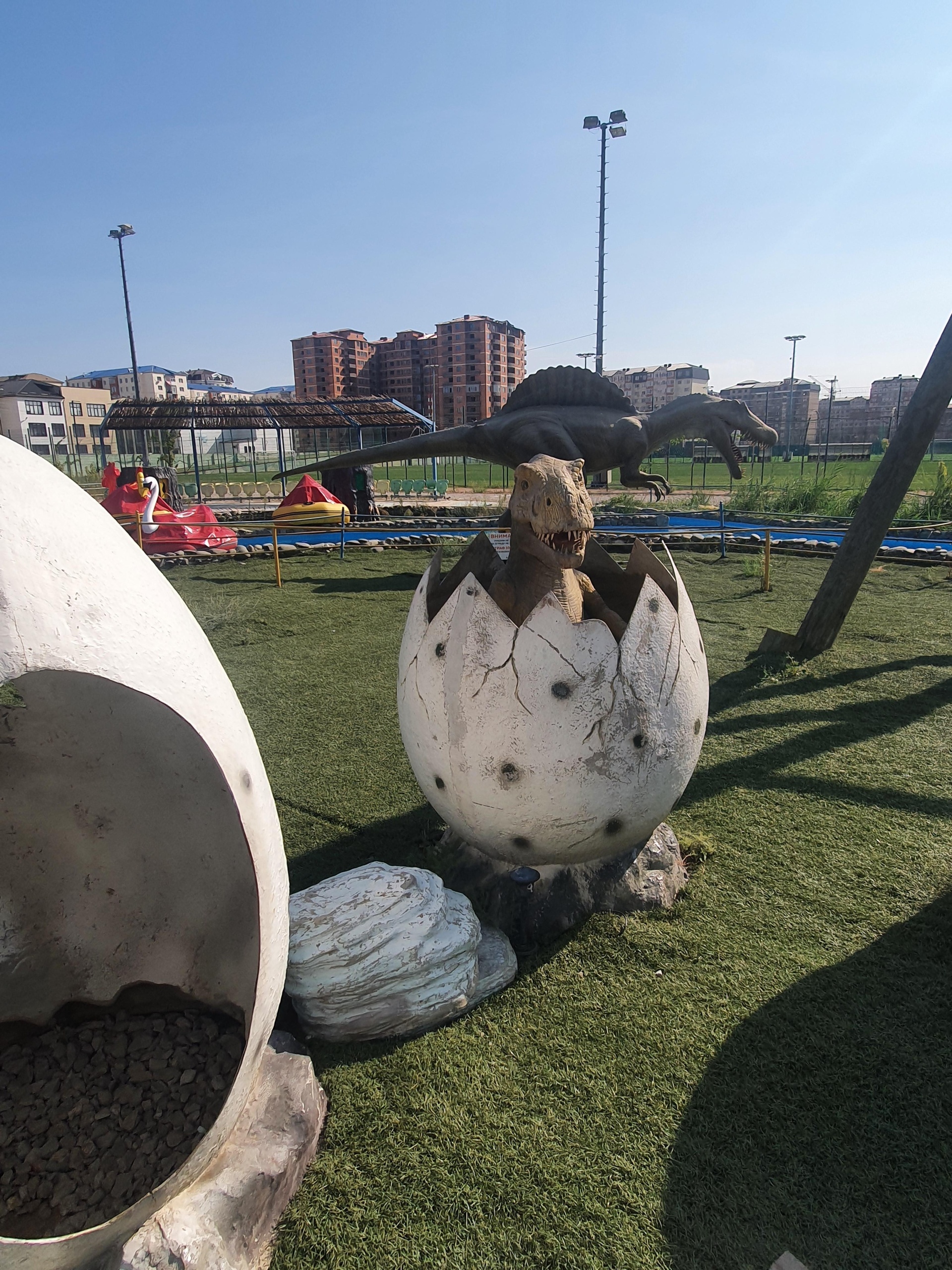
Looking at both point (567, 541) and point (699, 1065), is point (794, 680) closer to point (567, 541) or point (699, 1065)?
point (567, 541)

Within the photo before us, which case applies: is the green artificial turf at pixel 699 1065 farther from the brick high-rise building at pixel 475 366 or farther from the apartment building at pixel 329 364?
the apartment building at pixel 329 364

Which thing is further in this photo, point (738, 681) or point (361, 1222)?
point (738, 681)

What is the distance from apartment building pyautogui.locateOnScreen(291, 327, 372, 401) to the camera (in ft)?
257

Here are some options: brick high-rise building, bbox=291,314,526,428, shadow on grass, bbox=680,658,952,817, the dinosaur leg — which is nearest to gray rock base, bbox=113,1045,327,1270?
shadow on grass, bbox=680,658,952,817

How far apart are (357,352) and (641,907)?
8659 centimetres

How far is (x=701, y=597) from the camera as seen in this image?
853 cm

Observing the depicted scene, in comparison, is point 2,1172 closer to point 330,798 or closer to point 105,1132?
point 105,1132

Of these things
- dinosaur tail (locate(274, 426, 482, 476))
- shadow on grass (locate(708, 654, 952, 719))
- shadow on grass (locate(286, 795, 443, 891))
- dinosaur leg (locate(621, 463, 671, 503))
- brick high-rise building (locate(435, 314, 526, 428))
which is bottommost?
shadow on grass (locate(286, 795, 443, 891))

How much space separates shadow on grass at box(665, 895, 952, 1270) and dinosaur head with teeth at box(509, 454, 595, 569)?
1.63 meters

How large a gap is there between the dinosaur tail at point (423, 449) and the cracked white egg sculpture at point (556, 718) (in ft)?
11.7

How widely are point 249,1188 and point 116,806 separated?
1003mm

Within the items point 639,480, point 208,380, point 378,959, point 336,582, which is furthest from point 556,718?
point 208,380

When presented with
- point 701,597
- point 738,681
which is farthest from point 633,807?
→ point 701,597

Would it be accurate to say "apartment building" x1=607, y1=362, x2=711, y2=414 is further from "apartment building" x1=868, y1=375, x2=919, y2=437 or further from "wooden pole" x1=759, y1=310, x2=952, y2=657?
"wooden pole" x1=759, y1=310, x2=952, y2=657
